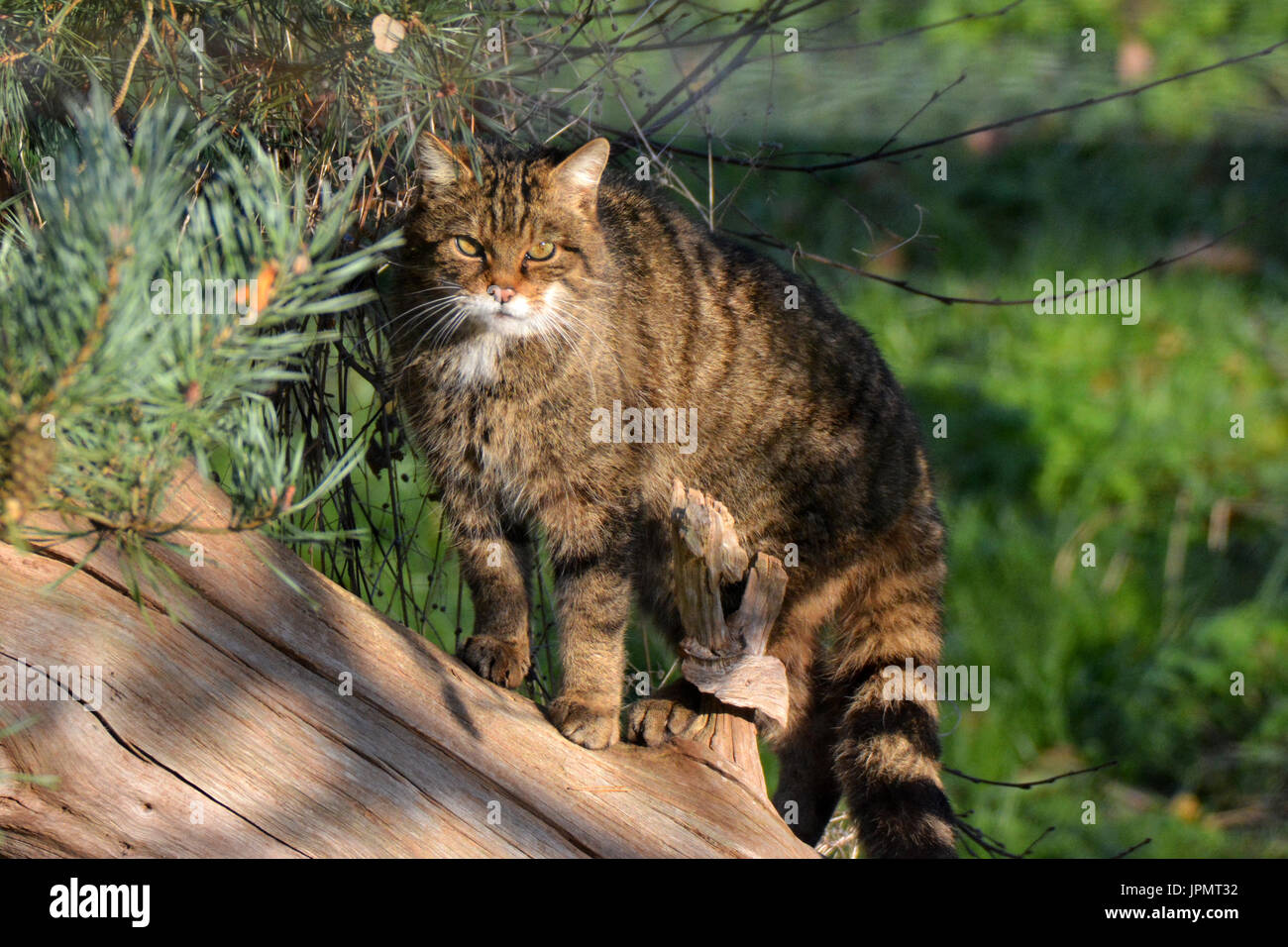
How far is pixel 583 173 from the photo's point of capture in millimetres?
2596

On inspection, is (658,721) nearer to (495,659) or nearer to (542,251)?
(495,659)

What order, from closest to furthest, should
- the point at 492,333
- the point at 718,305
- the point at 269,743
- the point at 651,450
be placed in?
the point at 269,743, the point at 492,333, the point at 651,450, the point at 718,305

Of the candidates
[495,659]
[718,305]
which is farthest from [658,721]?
[718,305]

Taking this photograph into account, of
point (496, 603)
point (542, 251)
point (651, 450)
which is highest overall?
point (542, 251)

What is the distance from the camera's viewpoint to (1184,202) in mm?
5367

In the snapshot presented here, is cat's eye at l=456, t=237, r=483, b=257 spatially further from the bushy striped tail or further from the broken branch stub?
the bushy striped tail

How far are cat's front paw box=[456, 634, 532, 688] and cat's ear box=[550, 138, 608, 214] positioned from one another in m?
0.97

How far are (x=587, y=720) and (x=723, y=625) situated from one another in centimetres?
34

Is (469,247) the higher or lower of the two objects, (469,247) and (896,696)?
the higher

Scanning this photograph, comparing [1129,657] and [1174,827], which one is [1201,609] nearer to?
[1129,657]

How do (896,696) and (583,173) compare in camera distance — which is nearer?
(583,173)

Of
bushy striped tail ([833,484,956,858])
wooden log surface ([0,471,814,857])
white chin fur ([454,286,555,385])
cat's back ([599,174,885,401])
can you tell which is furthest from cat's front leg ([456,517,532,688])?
bushy striped tail ([833,484,956,858])

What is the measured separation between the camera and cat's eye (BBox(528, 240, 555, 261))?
262cm

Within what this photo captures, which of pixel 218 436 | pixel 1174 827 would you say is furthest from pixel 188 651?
pixel 1174 827
